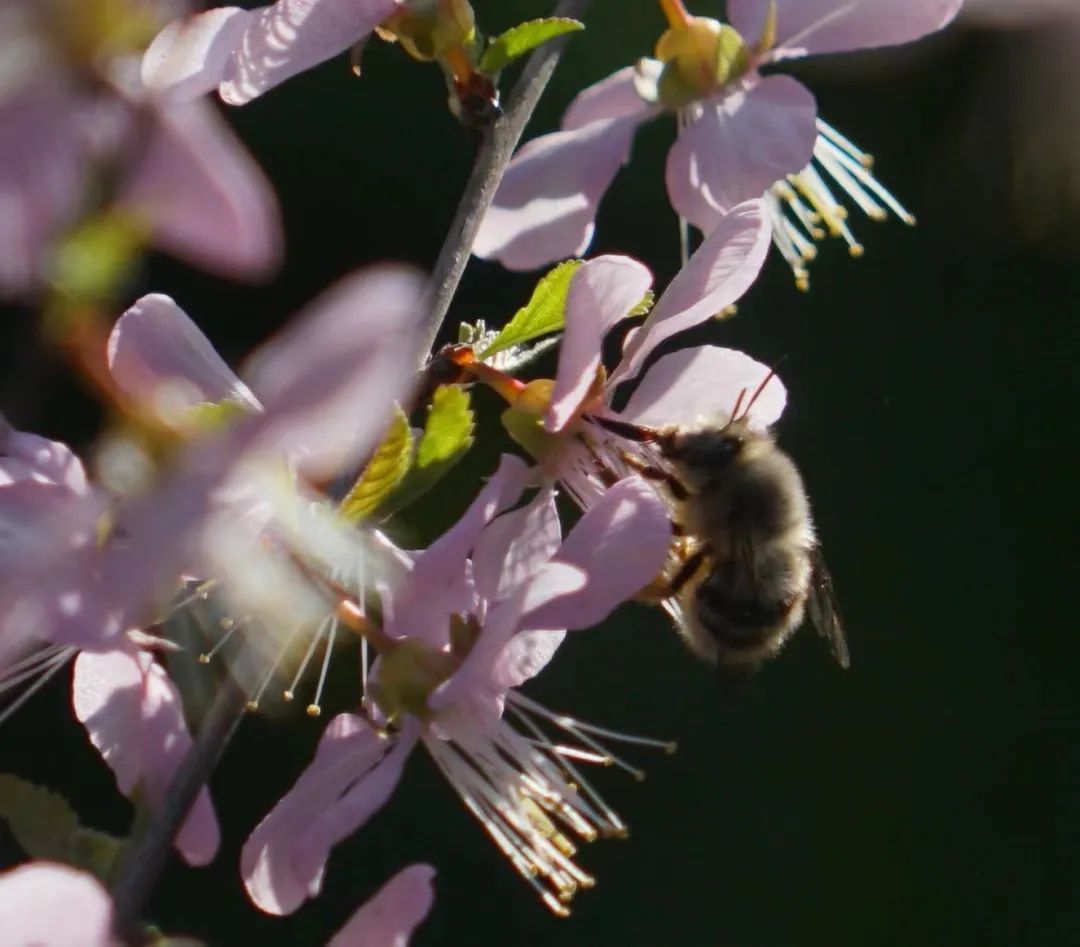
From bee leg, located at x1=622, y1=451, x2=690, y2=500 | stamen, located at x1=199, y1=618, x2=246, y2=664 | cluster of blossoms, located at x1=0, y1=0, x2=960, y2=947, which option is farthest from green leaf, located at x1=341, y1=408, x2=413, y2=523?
bee leg, located at x1=622, y1=451, x2=690, y2=500

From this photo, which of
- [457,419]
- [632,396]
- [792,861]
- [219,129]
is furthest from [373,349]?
[792,861]

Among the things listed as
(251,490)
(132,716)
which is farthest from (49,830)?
(251,490)

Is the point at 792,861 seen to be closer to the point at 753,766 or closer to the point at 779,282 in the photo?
the point at 753,766

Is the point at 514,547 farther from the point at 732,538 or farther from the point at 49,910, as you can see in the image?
the point at 49,910

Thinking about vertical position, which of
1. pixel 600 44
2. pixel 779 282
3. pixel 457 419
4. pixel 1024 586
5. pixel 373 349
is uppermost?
pixel 373 349

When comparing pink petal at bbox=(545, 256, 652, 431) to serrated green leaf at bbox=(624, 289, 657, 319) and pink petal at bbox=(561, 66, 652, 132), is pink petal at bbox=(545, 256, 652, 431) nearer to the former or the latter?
serrated green leaf at bbox=(624, 289, 657, 319)

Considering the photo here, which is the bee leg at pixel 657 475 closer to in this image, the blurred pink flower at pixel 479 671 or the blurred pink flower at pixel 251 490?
the blurred pink flower at pixel 479 671
